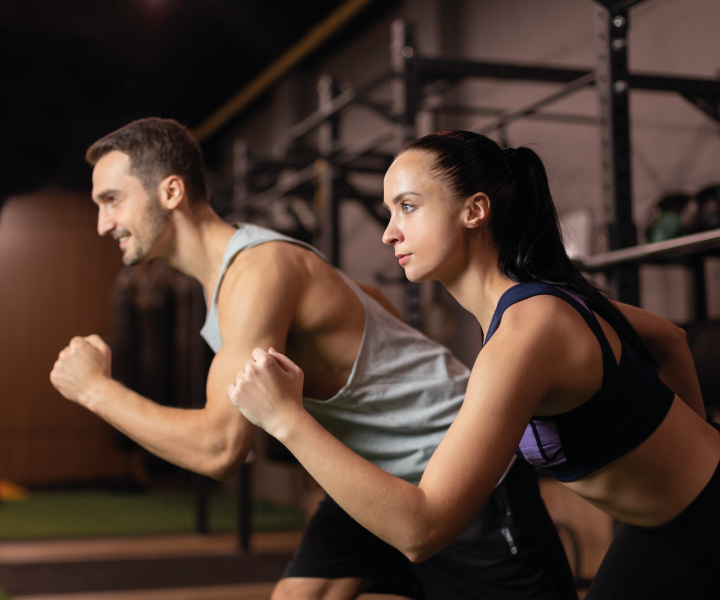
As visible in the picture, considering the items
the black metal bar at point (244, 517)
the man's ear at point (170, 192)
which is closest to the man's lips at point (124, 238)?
the man's ear at point (170, 192)

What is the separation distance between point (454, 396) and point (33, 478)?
7.36m

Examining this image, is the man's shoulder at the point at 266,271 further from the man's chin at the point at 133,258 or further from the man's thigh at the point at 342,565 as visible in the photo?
the man's thigh at the point at 342,565

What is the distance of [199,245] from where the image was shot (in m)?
1.84

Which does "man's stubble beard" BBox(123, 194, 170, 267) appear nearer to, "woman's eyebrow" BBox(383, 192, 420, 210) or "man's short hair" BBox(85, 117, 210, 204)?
"man's short hair" BBox(85, 117, 210, 204)

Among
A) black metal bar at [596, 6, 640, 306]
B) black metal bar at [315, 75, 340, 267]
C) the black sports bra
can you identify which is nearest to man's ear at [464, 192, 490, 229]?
the black sports bra

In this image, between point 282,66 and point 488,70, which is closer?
point 488,70

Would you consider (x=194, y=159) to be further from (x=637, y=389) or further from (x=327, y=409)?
(x=637, y=389)

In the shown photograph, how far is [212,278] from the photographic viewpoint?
6.07 feet

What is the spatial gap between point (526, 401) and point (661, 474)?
0.27 meters

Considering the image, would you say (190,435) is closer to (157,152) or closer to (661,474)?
(157,152)

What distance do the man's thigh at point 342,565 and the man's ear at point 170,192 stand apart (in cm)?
81

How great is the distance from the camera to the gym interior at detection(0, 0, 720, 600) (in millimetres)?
3217

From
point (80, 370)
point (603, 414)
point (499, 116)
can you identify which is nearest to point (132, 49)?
point (499, 116)

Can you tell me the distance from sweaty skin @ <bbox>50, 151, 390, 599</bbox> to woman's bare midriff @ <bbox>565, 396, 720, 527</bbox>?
66cm
